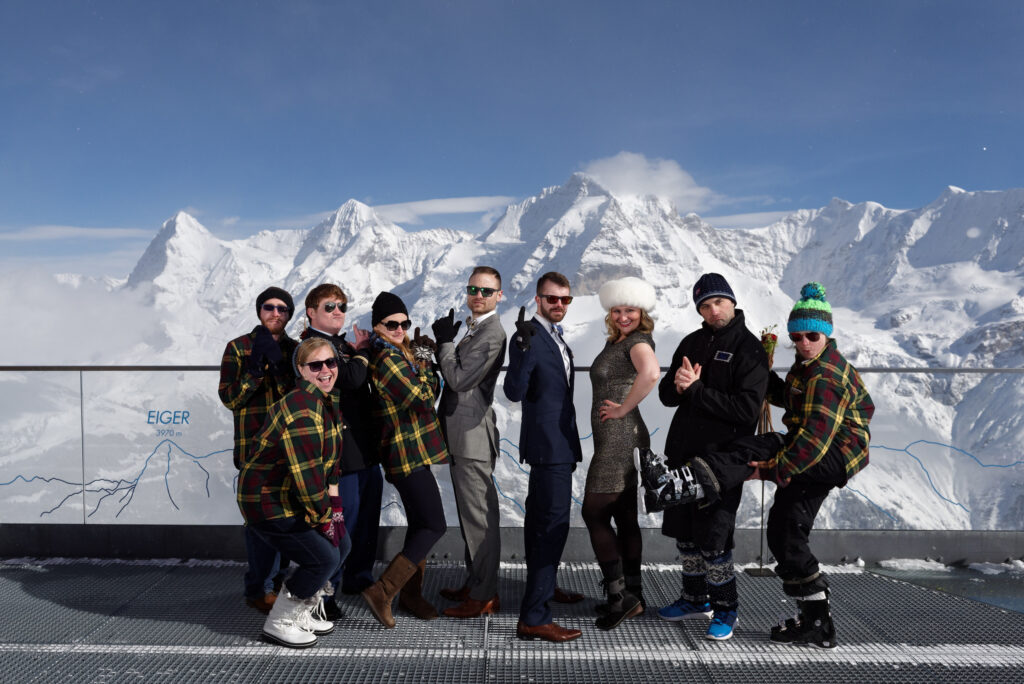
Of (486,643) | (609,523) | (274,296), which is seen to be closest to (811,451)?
(609,523)

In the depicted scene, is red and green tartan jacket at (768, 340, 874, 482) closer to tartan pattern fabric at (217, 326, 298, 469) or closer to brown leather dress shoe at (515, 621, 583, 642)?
brown leather dress shoe at (515, 621, 583, 642)

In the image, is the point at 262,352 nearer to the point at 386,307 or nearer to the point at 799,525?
the point at 386,307

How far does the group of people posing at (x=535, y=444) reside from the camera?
295cm

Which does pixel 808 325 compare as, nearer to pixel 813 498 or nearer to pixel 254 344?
pixel 813 498

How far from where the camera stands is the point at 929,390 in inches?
6654

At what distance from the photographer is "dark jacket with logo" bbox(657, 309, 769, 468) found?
2.98 m

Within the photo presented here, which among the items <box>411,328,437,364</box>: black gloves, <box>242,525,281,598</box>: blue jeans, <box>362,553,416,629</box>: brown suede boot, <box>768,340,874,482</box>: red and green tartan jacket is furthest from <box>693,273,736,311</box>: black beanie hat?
<box>242,525,281,598</box>: blue jeans

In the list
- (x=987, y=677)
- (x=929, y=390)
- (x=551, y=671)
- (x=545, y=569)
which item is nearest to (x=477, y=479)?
(x=545, y=569)

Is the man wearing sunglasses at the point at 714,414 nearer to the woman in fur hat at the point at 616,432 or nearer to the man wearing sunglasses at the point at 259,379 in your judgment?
the woman in fur hat at the point at 616,432

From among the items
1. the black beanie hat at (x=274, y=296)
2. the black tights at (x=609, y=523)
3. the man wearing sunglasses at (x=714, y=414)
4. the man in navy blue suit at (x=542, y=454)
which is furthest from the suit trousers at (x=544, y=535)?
the black beanie hat at (x=274, y=296)

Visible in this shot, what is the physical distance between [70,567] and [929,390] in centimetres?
19166

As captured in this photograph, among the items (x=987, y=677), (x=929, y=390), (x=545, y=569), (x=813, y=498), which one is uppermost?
(x=813, y=498)

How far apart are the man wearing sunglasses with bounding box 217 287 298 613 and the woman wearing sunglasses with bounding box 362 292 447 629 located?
0.43 metres

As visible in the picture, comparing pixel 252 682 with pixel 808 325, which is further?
pixel 808 325
